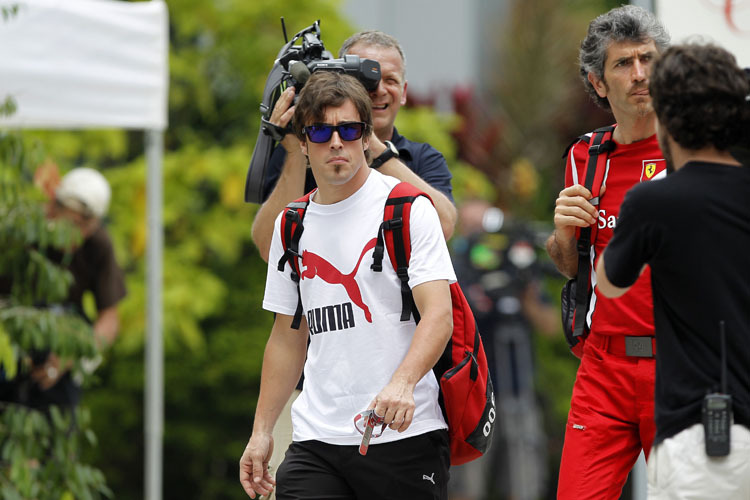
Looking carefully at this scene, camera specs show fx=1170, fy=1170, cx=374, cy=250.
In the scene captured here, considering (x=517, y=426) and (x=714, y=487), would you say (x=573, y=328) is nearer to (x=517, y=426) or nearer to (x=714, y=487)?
(x=714, y=487)

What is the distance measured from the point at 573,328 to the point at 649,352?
12.9 inches

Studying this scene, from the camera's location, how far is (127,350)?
8.91m

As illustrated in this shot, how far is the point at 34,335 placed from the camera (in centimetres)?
526

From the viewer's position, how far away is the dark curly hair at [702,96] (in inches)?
111

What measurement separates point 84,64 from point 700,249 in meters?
4.16

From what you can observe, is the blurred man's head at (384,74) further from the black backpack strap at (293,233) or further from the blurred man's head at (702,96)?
the blurred man's head at (702,96)

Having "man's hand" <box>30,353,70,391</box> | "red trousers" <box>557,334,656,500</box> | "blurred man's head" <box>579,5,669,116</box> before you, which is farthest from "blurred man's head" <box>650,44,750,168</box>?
"man's hand" <box>30,353,70,391</box>

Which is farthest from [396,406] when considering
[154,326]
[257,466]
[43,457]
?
[154,326]

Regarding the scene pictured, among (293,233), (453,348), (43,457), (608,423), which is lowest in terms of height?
(43,457)

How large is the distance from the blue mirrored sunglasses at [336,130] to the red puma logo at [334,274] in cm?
33

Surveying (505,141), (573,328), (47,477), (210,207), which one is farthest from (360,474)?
(505,141)

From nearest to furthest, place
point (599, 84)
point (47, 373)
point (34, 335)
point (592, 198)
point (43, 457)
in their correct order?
point (592, 198), point (599, 84), point (34, 335), point (43, 457), point (47, 373)

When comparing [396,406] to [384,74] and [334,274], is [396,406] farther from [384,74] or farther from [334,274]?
[384,74]

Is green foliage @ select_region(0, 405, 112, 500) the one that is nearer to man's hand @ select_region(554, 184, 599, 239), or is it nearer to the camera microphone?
the camera microphone
